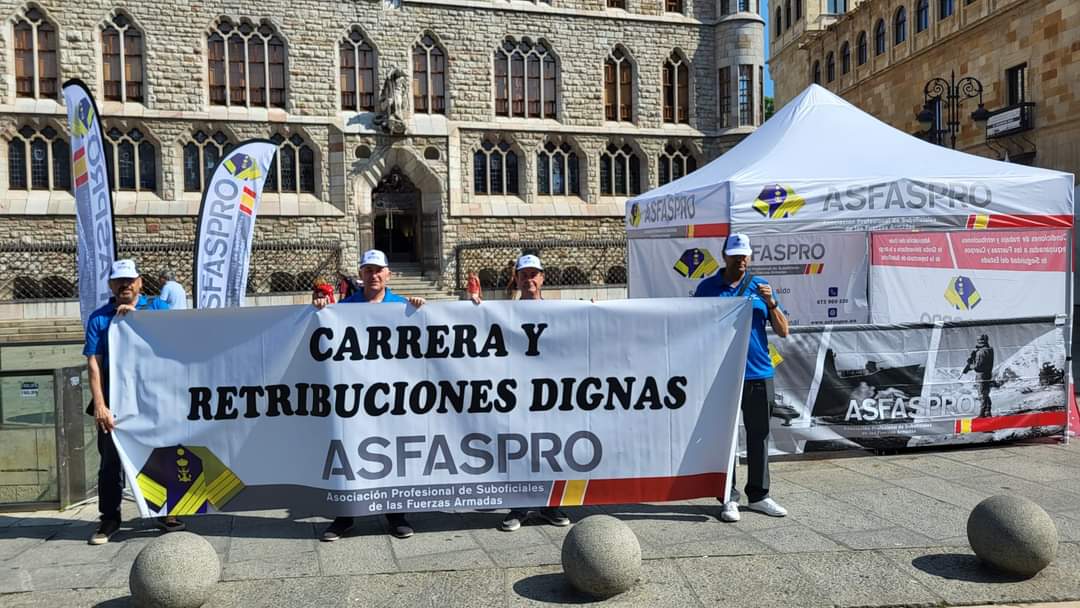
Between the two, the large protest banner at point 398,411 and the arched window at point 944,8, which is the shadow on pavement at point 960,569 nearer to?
the large protest banner at point 398,411

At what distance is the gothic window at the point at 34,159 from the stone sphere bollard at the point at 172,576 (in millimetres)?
24579

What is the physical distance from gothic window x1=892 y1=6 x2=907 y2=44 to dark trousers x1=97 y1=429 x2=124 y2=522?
37.3m

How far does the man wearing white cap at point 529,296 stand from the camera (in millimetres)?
5570

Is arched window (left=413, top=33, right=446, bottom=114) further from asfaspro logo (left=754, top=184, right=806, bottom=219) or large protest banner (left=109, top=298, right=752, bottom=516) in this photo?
large protest banner (left=109, top=298, right=752, bottom=516)

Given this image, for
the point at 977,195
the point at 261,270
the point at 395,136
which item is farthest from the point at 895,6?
the point at 977,195

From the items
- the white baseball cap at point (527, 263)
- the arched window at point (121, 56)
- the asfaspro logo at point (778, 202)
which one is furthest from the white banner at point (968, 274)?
the arched window at point (121, 56)

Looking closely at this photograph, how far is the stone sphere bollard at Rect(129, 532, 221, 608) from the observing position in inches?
161

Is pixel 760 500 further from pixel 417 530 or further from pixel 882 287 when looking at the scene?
pixel 882 287

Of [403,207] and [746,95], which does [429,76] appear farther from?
[746,95]

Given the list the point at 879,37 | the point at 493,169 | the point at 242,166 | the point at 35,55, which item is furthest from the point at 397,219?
the point at 879,37

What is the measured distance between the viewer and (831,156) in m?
9.00

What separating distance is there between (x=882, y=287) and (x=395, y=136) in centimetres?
2167

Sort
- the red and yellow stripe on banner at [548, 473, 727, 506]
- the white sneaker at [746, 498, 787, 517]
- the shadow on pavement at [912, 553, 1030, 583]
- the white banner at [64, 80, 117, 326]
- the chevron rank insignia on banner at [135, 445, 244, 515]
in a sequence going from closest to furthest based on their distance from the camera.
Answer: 1. the shadow on pavement at [912, 553, 1030, 583]
2. the chevron rank insignia on banner at [135, 445, 244, 515]
3. the red and yellow stripe on banner at [548, 473, 727, 506]
4. the white sneaker at [746, 498, 787, 517]
5. the white banner at [64, 80, 117, 326]

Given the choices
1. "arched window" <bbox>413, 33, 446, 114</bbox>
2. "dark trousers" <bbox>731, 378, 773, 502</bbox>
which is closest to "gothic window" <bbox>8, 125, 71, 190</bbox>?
"arched window" <bbox>413, 33, 446, 114</bbox>
